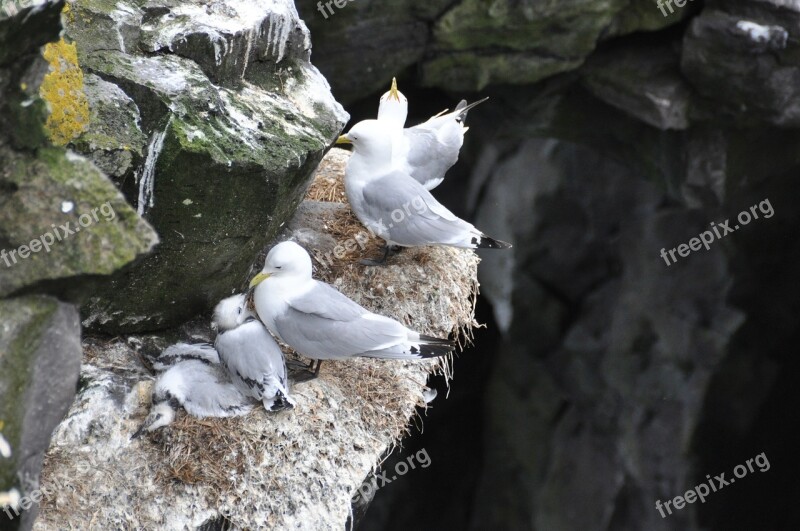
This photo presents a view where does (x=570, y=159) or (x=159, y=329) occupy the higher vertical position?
(x=159, y=329)

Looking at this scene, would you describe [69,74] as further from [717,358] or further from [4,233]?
[717,358]

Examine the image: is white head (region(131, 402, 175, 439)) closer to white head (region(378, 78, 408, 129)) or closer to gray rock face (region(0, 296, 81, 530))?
gray rock face (region(0, 296, 81, 530))

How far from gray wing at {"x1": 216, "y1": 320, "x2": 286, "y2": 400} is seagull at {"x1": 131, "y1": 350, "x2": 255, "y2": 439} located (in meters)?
0.05

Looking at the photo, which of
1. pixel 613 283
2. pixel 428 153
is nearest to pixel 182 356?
pixel 428 153

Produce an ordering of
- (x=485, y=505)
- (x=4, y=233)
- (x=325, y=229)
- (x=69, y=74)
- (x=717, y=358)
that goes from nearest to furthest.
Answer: (x=4, y=233) → (x=69, y=74) → (x=325, y=229) → (x=717, y=358) → (x=485, y=505)

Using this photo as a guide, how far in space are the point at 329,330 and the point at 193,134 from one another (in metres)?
0.83

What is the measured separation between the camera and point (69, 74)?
2559 mm

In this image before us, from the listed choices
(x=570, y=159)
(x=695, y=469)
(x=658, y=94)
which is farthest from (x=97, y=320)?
(x=695, y=469)

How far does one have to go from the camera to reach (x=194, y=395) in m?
2.85

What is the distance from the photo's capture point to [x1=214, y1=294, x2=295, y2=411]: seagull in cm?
287

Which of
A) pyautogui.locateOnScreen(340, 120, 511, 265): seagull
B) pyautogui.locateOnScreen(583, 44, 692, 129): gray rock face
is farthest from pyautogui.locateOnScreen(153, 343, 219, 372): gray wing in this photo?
pyautogui.locateOnScreen(583, 44, 692, 129): gray rock face

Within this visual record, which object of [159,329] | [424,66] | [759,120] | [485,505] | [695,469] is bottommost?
[485,505]

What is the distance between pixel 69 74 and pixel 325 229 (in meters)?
1.46

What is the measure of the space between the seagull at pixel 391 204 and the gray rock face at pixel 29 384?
157 cm
